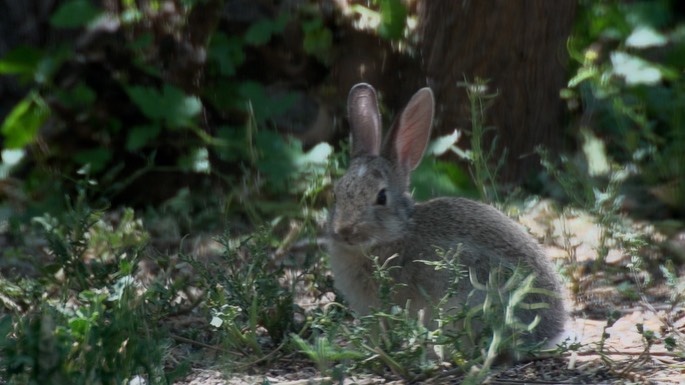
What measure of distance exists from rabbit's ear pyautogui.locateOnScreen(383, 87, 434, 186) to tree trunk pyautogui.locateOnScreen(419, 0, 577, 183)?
175cm

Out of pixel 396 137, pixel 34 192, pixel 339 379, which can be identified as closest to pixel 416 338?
pixel 339 379

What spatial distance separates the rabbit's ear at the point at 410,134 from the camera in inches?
187

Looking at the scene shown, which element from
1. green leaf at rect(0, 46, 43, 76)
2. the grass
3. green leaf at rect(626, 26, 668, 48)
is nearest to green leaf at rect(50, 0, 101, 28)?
green leaf at rect(0, 46, 43, 76)

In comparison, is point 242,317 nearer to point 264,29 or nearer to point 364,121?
point 364,121

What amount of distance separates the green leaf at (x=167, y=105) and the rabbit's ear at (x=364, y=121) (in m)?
1.92

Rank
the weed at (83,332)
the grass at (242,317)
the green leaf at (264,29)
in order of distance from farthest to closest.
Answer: the green leaf at (264,29)
the grass at (242,317)
the weed at (83,332)

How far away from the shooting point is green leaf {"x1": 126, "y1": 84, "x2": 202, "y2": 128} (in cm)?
643

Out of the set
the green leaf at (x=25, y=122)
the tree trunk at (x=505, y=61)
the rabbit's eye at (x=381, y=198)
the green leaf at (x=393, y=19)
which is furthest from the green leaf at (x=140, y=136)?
the rabbit's eye at (x=381, y=198)

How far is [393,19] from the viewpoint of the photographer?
692cm

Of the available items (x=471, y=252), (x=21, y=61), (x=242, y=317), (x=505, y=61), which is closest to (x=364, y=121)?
(x=471, y=252)

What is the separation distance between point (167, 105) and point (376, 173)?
2.28m

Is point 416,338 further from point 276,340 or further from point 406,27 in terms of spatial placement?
point 406,27

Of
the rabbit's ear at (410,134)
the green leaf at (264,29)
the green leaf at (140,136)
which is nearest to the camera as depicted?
the rabbit's ear at (410,134)

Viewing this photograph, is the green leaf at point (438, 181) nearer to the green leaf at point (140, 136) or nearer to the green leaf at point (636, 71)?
the green leaf at point (636, 71)
